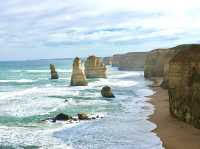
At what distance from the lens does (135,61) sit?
120438 mm

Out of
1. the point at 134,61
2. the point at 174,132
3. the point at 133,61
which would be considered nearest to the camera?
the point at 174,132

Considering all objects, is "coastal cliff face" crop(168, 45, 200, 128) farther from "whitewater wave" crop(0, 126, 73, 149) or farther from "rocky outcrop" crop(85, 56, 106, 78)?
"rocky outcrop" crop(85, 56, 106, 78)

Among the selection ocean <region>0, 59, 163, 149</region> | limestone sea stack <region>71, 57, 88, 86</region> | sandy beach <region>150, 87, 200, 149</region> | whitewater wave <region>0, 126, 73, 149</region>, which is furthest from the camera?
limestone sea stack <region>71, 57, 88, 86</region>

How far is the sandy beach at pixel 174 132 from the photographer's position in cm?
2112

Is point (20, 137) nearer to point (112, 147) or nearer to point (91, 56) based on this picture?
point (112, 147)

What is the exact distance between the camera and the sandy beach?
2112 cm

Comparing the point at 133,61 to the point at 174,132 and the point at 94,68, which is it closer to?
the point at 94,68

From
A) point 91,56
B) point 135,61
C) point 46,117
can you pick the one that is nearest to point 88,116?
point 46,117

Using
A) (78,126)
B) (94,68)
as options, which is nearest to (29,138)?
(78,126)

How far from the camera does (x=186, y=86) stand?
26203 millimetres

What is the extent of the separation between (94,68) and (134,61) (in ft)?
152

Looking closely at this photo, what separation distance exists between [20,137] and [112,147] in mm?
6258

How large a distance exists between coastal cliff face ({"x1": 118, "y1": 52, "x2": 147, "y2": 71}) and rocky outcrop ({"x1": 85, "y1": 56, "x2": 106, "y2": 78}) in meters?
39.1

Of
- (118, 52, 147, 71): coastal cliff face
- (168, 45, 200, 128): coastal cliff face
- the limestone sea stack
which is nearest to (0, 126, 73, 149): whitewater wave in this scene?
(168, 45, 200, 128): coastal cliff face
